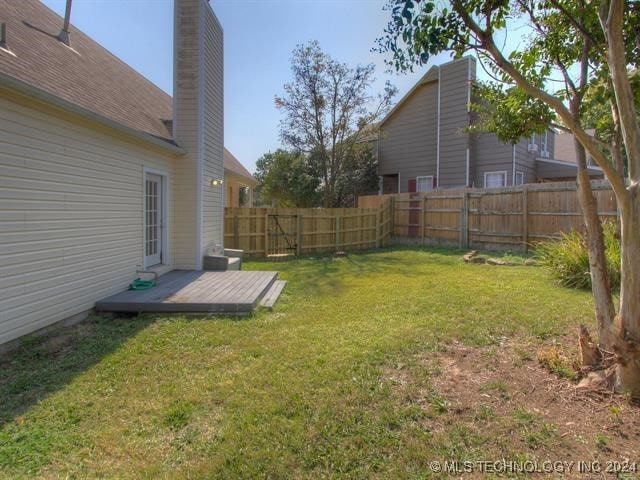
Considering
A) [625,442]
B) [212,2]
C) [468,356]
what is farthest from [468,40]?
[212,2]

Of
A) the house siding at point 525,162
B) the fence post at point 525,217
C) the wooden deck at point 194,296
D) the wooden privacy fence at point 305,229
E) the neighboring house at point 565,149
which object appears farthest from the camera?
the neighboring house at point 565,149

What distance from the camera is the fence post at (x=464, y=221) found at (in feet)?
41.5

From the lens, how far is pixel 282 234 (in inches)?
498

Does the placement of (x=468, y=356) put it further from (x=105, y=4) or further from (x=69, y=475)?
(x=105, y=4)

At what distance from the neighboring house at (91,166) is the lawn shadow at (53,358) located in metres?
0.29

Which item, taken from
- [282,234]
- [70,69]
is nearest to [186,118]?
[70,69]

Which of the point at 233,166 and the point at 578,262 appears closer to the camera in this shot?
the point at 578,262

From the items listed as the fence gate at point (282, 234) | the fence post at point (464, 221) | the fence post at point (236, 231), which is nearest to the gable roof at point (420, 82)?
the fence post at point (464, 221)

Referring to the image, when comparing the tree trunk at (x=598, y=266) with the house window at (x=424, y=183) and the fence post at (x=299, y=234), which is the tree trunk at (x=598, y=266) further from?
the house window at (x=424, y=183)

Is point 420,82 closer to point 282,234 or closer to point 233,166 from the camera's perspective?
point 233,166

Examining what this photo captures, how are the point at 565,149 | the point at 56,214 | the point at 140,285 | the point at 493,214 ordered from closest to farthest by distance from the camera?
1. the point at 56,214
2. the point at 140,285
3. the point at 493,214
4. the point at 565,149

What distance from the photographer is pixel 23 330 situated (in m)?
4.17

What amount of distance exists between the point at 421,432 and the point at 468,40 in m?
3.12

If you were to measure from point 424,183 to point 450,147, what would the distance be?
199 cm
